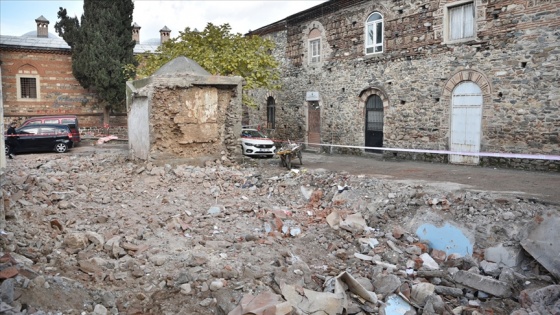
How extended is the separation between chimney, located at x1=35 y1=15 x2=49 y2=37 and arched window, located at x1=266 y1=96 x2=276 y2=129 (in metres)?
18.3

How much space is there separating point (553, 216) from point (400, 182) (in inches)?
128

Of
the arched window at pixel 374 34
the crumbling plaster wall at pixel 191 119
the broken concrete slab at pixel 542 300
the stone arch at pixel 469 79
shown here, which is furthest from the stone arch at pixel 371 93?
the broken concrete slab at pixel 542 300

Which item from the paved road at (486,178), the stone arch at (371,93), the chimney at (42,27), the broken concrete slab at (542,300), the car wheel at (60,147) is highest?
the chimney at (42,27)

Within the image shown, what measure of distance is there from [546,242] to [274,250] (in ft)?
12.7

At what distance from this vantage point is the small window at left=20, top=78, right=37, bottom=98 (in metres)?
24.6

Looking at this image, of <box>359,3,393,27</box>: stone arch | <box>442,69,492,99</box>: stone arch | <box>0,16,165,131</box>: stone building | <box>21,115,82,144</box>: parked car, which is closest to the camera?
<box>442,69,492,99</box>: stone arch

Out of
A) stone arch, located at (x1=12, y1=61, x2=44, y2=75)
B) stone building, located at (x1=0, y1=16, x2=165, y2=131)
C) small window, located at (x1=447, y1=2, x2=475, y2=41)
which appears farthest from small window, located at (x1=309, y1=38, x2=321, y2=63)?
stone arch, located at (x1=12, y1=61, x2=44, y2=75)

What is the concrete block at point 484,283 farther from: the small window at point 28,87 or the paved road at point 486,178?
the small window at point 28,87

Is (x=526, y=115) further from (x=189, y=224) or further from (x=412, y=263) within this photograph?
(x=189, y=224)

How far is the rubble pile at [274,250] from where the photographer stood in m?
4.58

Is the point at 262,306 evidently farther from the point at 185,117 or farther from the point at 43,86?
the point at 43,86

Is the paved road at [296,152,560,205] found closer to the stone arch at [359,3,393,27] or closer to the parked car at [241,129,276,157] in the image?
the parked car at [241,129,276,157]

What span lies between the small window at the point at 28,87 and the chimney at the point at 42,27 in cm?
660

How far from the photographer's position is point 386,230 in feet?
23.5
